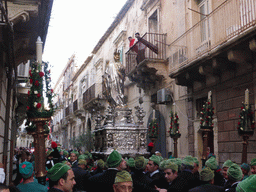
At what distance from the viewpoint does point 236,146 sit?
8.21m

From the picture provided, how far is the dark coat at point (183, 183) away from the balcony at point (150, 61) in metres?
8.24

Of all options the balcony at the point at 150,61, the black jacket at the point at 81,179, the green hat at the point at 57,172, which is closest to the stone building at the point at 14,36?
the black jacket at the point at 81,179

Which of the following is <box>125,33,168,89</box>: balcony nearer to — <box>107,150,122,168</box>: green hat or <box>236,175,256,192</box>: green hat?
<box>107,150,122,168</box>: green hat

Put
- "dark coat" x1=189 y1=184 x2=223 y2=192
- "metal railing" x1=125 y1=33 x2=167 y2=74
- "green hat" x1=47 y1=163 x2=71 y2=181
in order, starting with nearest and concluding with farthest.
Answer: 1. "green hat" x1=47 y1=163 x2=71 y2=181
2. "dark coat" x1=189 y1=184 x2=223 y2=192
3. "metal railing" x1=125 y1=33 x2=167 y2=74

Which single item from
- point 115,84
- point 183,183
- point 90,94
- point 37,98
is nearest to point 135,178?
point 183,183

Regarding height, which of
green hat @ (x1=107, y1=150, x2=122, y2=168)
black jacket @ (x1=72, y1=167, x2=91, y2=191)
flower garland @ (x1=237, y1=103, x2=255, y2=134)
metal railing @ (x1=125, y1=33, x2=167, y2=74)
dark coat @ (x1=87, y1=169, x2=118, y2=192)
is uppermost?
metal railing @ (x1=125, y1=33, x2=167, y2=74)

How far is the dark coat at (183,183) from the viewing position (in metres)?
4.10

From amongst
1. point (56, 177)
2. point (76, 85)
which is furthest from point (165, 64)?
point (76, 85)

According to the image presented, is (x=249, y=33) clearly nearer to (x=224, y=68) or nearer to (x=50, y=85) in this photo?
(x=224, y=68)

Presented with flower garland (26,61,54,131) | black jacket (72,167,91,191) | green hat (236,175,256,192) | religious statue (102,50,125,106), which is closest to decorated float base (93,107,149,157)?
religious statue (102,50,125,106)

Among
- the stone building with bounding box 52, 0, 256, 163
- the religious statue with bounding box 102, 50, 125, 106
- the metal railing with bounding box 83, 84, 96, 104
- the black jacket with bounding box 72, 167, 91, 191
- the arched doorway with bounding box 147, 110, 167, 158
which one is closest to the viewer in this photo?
the black jacket with bounding box 72, 167, 91, 191

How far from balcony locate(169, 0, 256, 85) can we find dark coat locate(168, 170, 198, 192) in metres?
3.76

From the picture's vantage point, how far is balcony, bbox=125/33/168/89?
41.4 ft

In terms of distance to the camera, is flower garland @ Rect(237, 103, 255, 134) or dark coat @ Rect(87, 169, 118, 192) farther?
flower garland @ Rect(237, 103, 255, 134)
